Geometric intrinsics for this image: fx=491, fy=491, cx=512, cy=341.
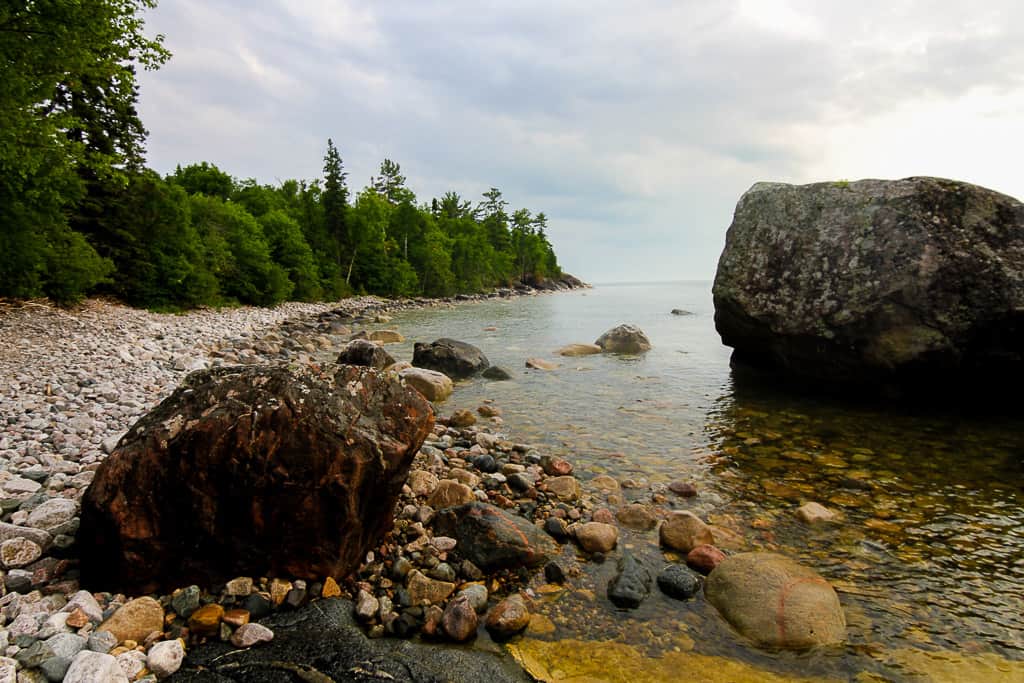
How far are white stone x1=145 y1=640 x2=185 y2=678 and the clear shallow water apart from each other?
2.46 meters

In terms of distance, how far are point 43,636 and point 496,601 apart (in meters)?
2.89

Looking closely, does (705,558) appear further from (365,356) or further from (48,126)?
(48,126)

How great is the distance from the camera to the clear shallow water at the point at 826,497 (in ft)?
12.0

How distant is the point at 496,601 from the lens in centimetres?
393

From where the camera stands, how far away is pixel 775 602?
3.77 meters

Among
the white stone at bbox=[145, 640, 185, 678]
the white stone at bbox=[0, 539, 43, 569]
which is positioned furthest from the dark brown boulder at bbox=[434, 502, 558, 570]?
the white stone at bbox=[0, 539, 43, 569]

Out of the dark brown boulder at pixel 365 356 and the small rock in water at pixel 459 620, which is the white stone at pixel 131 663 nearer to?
the small rock in water at pixel 459 620

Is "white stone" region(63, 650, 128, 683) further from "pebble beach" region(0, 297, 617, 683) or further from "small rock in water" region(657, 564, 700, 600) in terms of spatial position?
"small rock in water" region(657, 564, 700, 600)

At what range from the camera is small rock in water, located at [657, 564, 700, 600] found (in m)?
4.10

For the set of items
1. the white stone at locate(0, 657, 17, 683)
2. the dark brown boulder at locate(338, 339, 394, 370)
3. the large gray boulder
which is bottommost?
the white stone at locate(0, 657, 17, 683)

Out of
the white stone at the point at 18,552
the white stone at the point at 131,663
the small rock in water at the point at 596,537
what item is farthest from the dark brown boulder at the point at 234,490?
the small rock in water at the point at 596,537

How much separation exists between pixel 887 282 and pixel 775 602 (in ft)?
25.6

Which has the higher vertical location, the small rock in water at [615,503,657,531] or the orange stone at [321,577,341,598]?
the orange stone at [321,577,341,598]

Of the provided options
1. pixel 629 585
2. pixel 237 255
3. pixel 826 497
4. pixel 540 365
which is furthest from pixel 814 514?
pixel 237 255
